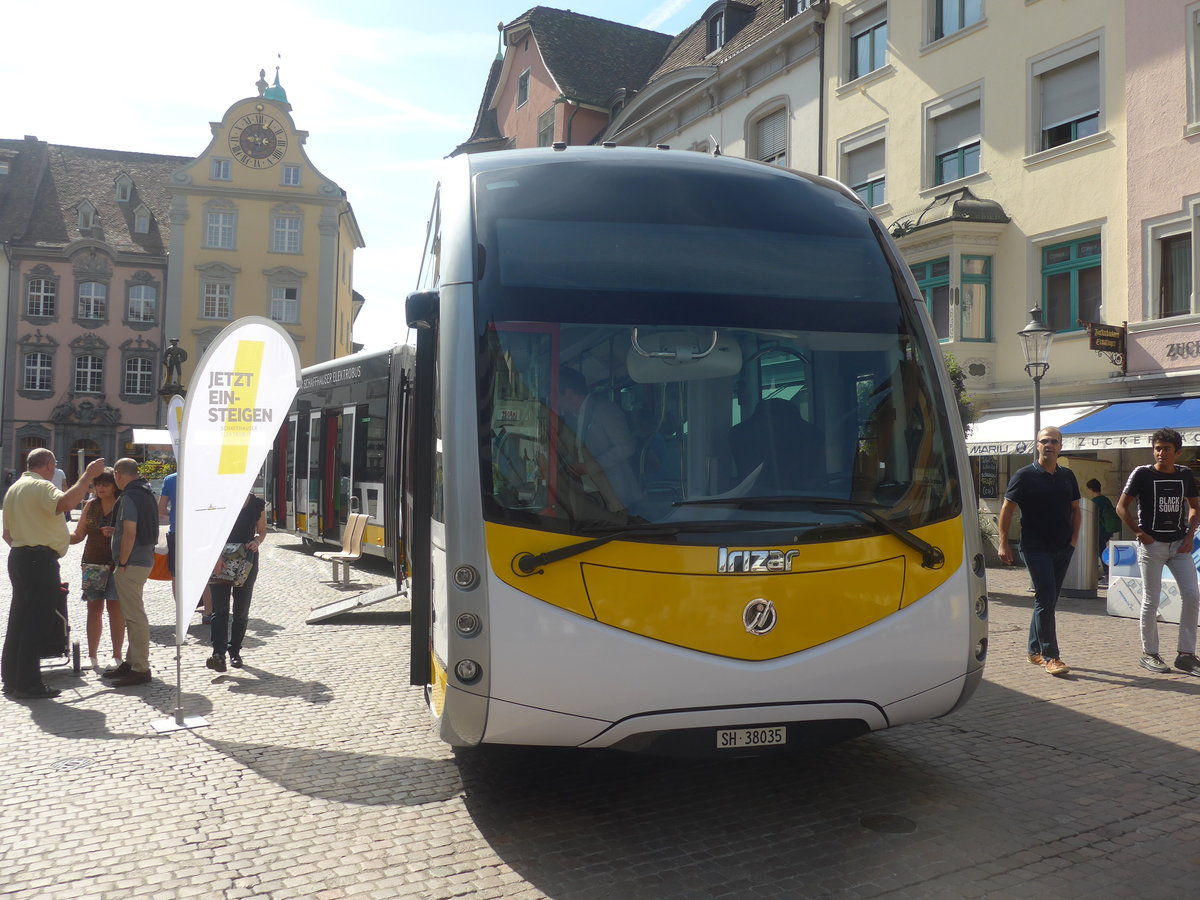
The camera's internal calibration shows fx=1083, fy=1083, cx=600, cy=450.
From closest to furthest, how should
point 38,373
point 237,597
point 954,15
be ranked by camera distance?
point 237,597 < point 954,15 < point 38,373

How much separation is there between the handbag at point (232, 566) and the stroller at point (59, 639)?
3.47 feet

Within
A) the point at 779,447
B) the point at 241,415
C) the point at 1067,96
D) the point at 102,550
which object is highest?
the point at 1067,96

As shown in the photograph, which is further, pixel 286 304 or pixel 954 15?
pixel 286 304

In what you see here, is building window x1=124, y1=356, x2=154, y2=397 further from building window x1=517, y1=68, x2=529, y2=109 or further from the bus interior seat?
the bus interior seat

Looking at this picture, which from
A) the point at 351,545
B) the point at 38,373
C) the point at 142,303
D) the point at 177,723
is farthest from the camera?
the point at 142,303

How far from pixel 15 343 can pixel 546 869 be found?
53439mm

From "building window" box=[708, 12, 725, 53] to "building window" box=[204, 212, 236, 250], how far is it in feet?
94.2

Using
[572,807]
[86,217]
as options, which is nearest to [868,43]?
[572,807]

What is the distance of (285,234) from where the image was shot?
51125mm

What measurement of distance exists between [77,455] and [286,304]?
11747 mm

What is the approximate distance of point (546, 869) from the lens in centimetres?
418

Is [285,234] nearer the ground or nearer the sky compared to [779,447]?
nearer the sky

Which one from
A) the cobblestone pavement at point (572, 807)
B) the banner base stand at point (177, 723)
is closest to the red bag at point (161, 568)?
the cobblestone pavement at point (572, 807)

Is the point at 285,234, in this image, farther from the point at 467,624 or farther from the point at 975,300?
the point at 467,624
